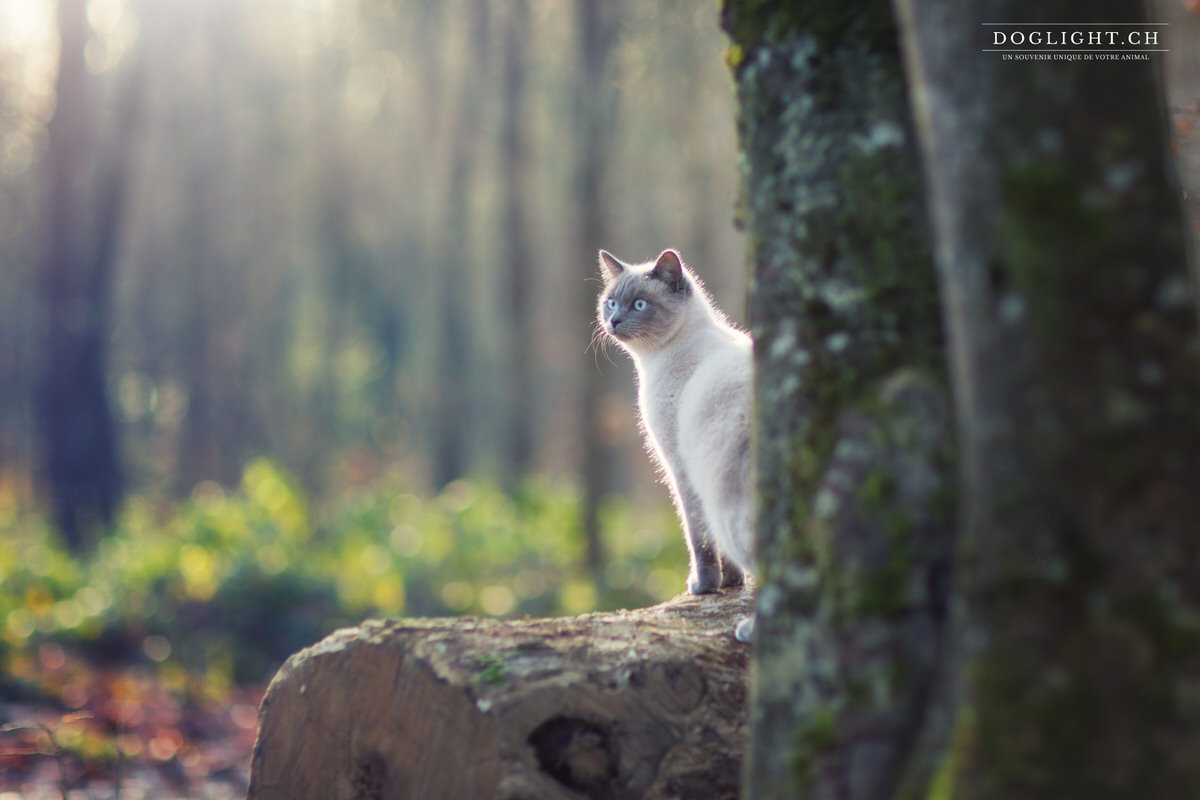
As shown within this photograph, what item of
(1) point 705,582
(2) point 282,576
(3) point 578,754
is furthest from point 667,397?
(2) point 282,576

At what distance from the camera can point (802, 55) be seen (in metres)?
2.17

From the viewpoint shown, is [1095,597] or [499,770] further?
[499,770]

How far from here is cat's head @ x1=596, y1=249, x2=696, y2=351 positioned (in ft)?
13.7

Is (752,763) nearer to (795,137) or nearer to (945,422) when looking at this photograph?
(945,422)

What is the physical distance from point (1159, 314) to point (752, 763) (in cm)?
124

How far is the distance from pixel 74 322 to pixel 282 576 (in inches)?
232

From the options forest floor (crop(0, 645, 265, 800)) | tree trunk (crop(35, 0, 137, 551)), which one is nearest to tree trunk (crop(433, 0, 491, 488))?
tree trunk (crop(35, 0, 137, 551))

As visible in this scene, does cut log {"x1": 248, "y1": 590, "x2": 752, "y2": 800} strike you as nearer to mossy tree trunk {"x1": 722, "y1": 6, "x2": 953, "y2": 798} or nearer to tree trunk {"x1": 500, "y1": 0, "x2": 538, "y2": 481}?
mossy tree trunk {"x1": 722, "y1": 6, "x2": 953, "y2": 798}

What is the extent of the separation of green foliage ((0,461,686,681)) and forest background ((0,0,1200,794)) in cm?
4

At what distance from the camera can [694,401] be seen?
3.40 meters

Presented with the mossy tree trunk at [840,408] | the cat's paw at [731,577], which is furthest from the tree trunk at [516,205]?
the mossy tree trunk at [840,408]

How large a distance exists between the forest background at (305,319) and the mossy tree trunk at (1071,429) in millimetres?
1091

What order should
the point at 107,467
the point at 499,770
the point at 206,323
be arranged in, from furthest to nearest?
the point at 206,323 < the point at 107,467 < the point at 499,770

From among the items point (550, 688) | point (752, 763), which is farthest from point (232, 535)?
point (752, 763)
